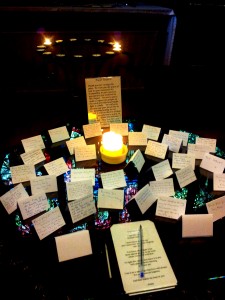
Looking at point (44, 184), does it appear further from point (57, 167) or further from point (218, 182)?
point (218, 182)

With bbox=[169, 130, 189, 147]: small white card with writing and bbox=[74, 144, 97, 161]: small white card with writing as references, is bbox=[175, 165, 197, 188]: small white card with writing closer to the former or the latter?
bbox=[169, 130, 189, 147]: small white card with writing

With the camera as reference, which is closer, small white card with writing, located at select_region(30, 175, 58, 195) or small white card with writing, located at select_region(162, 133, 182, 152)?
small white card with writing, located at select_region(30, 175, 58, 195)

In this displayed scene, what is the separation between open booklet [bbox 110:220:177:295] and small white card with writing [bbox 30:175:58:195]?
1.27ft

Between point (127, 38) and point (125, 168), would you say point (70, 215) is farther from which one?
point (127, 38)

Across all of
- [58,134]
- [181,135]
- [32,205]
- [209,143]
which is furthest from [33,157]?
[209,143]

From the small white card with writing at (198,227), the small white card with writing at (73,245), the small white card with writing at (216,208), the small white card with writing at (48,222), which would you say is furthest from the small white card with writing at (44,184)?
the small white card with writing at (216,208)

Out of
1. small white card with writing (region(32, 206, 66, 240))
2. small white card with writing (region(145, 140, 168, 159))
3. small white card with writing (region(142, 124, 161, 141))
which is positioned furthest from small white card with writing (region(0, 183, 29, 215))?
small white card with writing (region(142, 124, 161, 141))

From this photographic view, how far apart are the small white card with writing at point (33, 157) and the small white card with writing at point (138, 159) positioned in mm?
553

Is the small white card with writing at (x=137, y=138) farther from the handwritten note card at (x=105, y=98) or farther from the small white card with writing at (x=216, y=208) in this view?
the small white card with writing at (x=216, y=208)

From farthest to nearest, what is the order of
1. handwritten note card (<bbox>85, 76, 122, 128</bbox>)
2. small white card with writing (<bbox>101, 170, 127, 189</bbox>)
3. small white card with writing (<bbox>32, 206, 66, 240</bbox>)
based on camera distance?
handwritten note card (<bbox>85, 76, 122, 128</bbox>)
small white card with writing (<bbox>101, 170, 127, 189</bbox>)
small white card with writing (<bbox>32, 206, 66, 240</bbox>)

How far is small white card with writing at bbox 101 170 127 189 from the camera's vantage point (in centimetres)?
134

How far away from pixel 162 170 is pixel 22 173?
2.58ft

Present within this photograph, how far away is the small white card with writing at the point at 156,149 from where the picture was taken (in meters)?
1.61

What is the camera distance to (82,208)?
1194 mm
